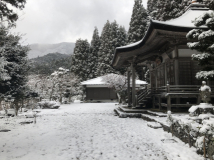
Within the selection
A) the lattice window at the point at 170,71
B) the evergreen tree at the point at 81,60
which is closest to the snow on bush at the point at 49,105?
the lattice window at the point at 170,71

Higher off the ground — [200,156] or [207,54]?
[207,54]

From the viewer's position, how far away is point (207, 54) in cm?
669

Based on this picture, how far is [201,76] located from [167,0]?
21.8 m

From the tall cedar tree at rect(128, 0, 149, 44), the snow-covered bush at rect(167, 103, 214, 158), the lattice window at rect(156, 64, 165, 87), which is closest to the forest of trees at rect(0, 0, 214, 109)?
the tall cedar tree at rect(128, 0, 149, 44)

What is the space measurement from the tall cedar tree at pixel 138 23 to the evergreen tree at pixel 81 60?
10.8m

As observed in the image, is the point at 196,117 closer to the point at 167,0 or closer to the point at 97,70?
the point at 167,0

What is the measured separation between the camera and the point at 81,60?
128ft

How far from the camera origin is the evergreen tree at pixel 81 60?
38.7 meters

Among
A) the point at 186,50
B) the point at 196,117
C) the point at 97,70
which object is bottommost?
the point at 196,117

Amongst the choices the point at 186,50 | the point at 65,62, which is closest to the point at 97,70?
the point at 65,62

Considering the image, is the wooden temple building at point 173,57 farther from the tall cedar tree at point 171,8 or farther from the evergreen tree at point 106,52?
the evergreen tree at point 106,52

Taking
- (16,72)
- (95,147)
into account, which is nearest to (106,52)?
(16,72)

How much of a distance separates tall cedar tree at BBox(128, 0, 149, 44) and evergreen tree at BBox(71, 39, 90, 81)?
10.8 meters

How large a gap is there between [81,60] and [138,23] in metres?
14.0
